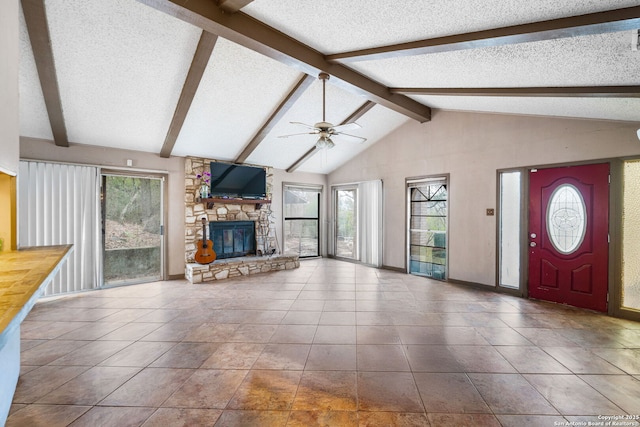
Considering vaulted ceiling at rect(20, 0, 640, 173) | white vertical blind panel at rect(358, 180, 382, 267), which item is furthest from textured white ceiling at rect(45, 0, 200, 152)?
white vertical blind panel at rect(358, 180, 382, 267)

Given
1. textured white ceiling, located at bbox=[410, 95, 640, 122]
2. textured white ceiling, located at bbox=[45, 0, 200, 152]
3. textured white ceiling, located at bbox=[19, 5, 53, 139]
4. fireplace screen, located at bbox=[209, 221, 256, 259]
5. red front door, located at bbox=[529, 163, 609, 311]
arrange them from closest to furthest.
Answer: textured white ceiling, located at bbox=[45, 0, 200, 152], textured white ceiling, located at bbox=[19, 5, 53, 139], textured white ceiling, located at bbox=[410, 95, 640, 122], red front door, located at bbox=[529, 163, 609, 311], fireplace screen, located at bbox=[209, 221, 256, 259]

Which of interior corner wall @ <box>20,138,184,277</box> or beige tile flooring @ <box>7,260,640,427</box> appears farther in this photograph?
interior corner wall @ <box>20,138,184,277</box>

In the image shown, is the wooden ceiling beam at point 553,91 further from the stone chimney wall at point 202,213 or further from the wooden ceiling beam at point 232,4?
the stone chimney wall at point 202,213

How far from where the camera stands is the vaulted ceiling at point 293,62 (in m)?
2.37

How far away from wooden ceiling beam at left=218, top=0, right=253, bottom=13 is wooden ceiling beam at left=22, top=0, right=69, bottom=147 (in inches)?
63.8

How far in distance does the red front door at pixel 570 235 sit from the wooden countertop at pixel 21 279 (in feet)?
18.4

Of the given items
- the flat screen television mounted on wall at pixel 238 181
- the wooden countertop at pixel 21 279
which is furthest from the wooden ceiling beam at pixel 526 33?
the flat screen television mounted on wall at pixel 238 181

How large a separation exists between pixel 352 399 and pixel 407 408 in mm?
389

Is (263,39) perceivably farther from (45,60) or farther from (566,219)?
(566,219)

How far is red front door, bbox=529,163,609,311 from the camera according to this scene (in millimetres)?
3812

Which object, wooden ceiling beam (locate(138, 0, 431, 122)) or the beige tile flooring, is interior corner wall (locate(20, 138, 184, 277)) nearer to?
the beige tile flooring

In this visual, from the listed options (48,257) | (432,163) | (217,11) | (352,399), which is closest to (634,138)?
(432,163)

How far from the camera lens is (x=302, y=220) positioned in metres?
8.05

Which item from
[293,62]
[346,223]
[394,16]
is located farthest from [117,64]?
[346,223]
